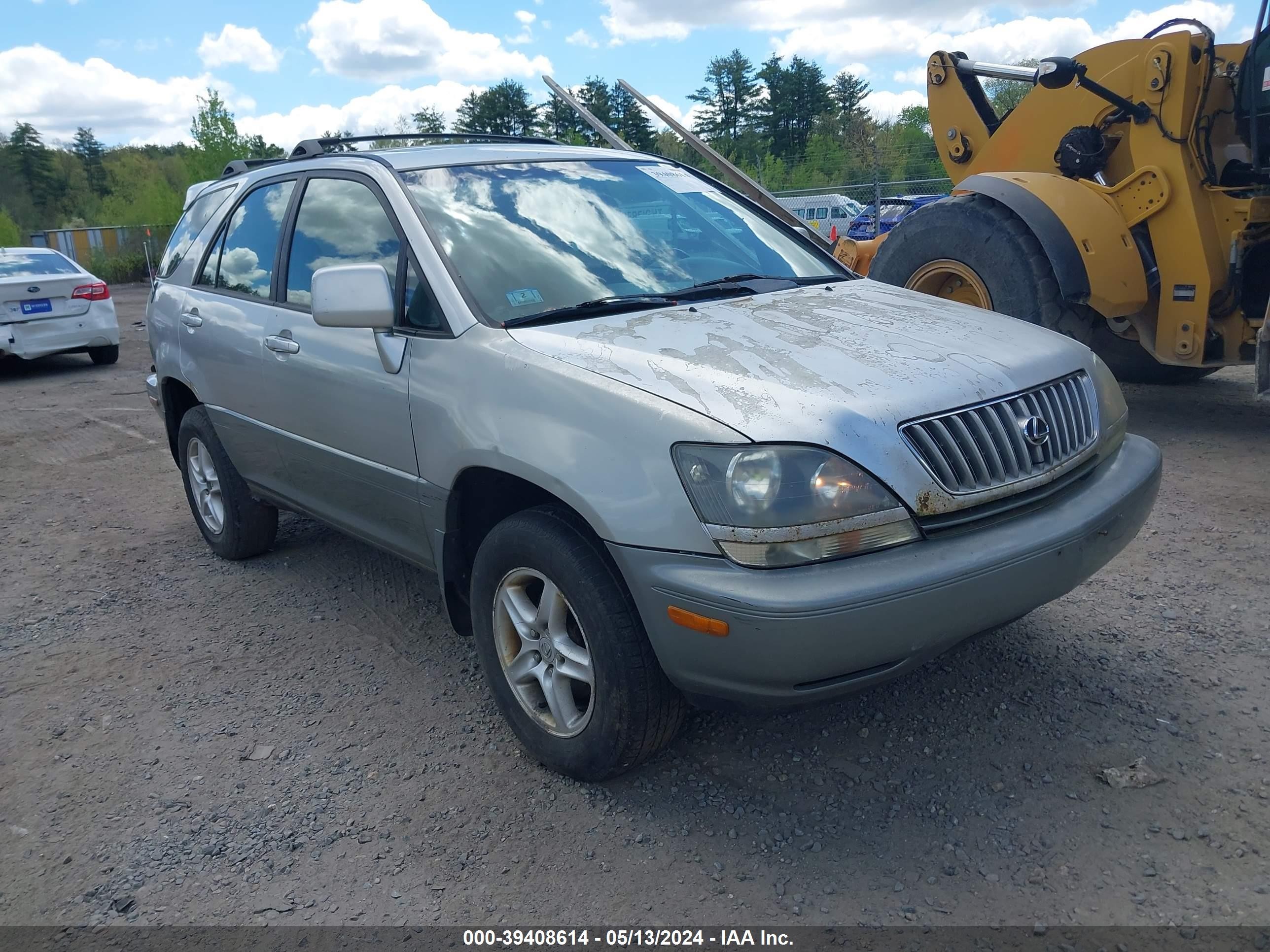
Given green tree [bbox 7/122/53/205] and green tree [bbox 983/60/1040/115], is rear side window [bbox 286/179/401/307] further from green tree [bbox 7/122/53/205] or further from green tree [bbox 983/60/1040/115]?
green tree [bbox 7/122/53/205]

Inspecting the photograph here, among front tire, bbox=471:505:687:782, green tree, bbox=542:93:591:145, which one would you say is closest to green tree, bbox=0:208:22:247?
green tree, bbox=542:93:591:145

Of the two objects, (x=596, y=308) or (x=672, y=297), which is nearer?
(x=596, y=308)

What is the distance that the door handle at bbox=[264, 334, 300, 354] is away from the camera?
Answer: 3.81 meters

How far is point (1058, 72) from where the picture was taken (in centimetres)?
617

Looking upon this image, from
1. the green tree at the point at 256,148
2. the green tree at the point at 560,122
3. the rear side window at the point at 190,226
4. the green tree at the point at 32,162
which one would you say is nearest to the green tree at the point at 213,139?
the green tree at the point at 256,148

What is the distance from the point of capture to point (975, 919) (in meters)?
2.34

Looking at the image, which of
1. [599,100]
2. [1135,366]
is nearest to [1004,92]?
[1135,366]

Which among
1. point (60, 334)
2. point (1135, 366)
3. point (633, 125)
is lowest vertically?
point (1135, 366)

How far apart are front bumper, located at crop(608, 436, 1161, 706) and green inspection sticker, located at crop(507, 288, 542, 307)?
980 millimetres

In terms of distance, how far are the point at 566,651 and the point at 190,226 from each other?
11.9ft

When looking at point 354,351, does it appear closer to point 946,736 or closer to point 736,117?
point 946,736

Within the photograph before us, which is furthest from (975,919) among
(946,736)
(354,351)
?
(354,351)

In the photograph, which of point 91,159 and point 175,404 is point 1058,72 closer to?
point 175,404

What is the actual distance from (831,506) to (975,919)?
102cm
